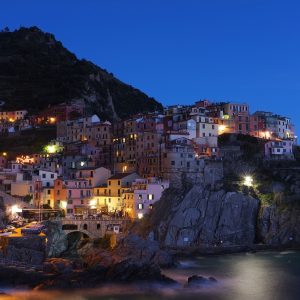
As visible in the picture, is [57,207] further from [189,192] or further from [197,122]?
[197,122]

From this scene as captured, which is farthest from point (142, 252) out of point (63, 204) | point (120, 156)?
point (120, 156)

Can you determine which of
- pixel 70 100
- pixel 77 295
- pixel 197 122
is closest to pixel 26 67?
pixel 70 100

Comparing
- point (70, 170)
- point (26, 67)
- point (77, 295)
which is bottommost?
point (77, 295)

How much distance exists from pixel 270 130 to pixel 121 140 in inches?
954

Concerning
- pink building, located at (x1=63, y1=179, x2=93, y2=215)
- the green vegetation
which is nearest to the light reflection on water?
pink building, located at (x1=63, y1=179, x2=93, y2=215)

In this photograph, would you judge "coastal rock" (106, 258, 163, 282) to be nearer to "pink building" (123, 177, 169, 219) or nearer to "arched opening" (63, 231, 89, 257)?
"arched opening" (63, 231, 89, 257)

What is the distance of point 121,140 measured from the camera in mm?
79750

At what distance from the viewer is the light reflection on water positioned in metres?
40.9

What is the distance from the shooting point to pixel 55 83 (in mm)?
117312

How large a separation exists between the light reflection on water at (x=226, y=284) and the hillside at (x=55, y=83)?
2126 inches

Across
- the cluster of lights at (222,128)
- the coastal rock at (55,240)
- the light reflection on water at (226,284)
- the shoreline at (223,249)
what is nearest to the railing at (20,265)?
the light reflection on water at (226,284)

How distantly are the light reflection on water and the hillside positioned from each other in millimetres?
53989

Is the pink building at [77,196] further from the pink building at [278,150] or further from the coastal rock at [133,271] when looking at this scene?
A: the pink building at [278,150]

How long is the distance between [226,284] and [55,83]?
263 feet
